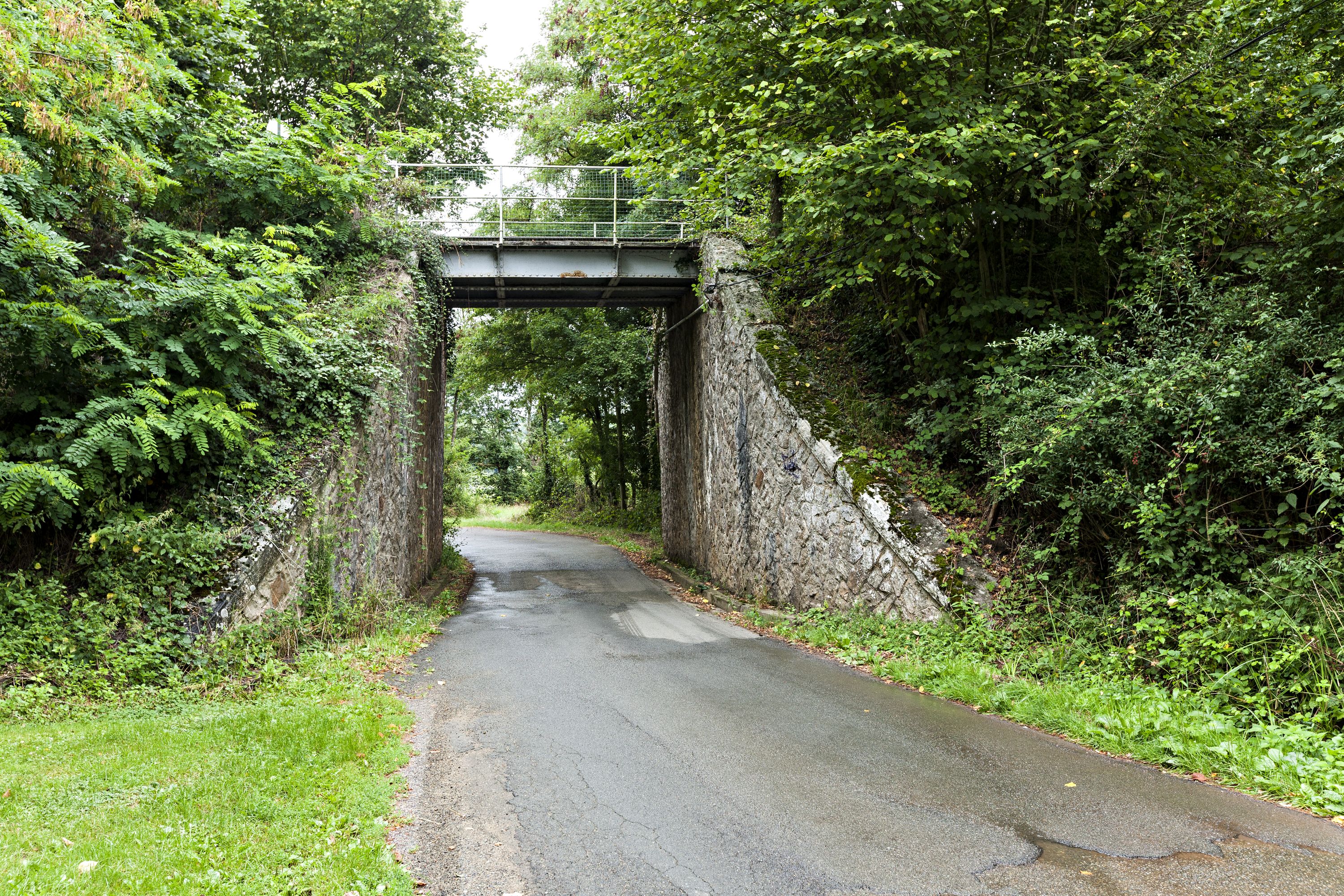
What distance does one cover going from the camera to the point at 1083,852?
4.00 meters

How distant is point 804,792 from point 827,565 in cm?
577

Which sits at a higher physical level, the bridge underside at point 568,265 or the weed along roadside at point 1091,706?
the bridge underside at point 568,265

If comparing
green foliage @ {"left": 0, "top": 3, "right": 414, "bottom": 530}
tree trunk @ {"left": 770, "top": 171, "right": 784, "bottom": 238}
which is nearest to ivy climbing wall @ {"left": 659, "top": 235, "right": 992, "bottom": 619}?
tree trunk @ {"left": 770, "top": 171, "right": 784, "bottom": 238}

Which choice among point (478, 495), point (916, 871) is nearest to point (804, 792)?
point (916, 871)

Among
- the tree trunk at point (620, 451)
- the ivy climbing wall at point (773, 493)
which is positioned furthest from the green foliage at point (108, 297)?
the tree trunk at point (620, 451)

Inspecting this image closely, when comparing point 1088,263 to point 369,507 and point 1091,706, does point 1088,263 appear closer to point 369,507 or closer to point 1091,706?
point 1091,706

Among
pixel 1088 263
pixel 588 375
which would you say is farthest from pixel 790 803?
pixel 588 375

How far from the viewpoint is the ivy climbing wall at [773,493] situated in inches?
361

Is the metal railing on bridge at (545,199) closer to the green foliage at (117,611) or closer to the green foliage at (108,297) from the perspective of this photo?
the green foliage at (108,297)

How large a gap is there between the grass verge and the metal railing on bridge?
355 inches

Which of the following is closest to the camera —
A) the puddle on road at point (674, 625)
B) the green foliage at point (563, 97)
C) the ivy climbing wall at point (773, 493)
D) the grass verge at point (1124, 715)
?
the grass verge at point (1124, 715)

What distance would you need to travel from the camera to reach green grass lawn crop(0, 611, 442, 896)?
3.54 metres

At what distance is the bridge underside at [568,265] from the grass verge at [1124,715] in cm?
1026

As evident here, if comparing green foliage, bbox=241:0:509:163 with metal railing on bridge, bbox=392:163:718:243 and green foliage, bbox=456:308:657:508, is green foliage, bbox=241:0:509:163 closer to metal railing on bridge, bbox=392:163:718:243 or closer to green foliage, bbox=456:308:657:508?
metal railing on bridge, bbox=392:163:718:243
